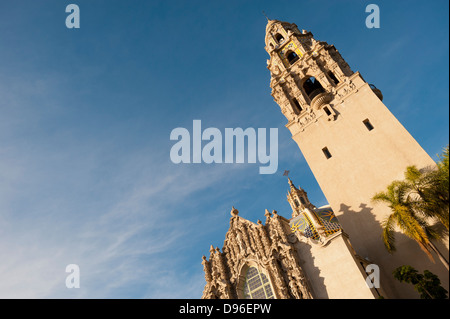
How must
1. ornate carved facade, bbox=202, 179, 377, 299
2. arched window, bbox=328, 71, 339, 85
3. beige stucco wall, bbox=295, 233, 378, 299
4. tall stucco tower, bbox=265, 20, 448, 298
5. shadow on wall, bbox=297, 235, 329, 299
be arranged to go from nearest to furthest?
beige stucco wall, bbox=295, 233, 378, 299 < ornate carved facade, bbox=202, 179, 377, 299 < shadow on wall, bbox=297, 235, 329, 299 < tall stucco tower, bbox=265, 20, 448, 298 < arched window, bbox=328, 71, 339, 85

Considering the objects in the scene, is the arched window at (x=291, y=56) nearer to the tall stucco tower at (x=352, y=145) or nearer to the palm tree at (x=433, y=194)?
the tall stucco tower at (x=352, y=145)

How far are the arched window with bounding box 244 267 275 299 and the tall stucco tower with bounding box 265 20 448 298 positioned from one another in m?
7.78

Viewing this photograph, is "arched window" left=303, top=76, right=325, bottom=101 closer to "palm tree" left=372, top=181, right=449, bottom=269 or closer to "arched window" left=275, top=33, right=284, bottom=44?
"arched window" left=275, top=33, right=284, bottom=44

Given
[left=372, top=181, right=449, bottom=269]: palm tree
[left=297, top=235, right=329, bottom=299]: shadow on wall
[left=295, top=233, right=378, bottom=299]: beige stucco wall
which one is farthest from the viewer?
[left=297, top=235, right=329, bottom=299]: shadow on wall

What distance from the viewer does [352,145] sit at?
26.9 metres

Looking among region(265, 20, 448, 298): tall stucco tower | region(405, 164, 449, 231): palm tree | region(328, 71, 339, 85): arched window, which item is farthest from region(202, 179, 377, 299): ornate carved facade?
region(328, 71, 339, 85): arched window

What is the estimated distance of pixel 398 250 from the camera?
21.2 meters

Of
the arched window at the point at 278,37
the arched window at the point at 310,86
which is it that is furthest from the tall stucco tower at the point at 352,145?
the arched window at the point at 278,37

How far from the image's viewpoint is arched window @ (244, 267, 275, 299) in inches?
906

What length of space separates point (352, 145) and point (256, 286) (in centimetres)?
1519
